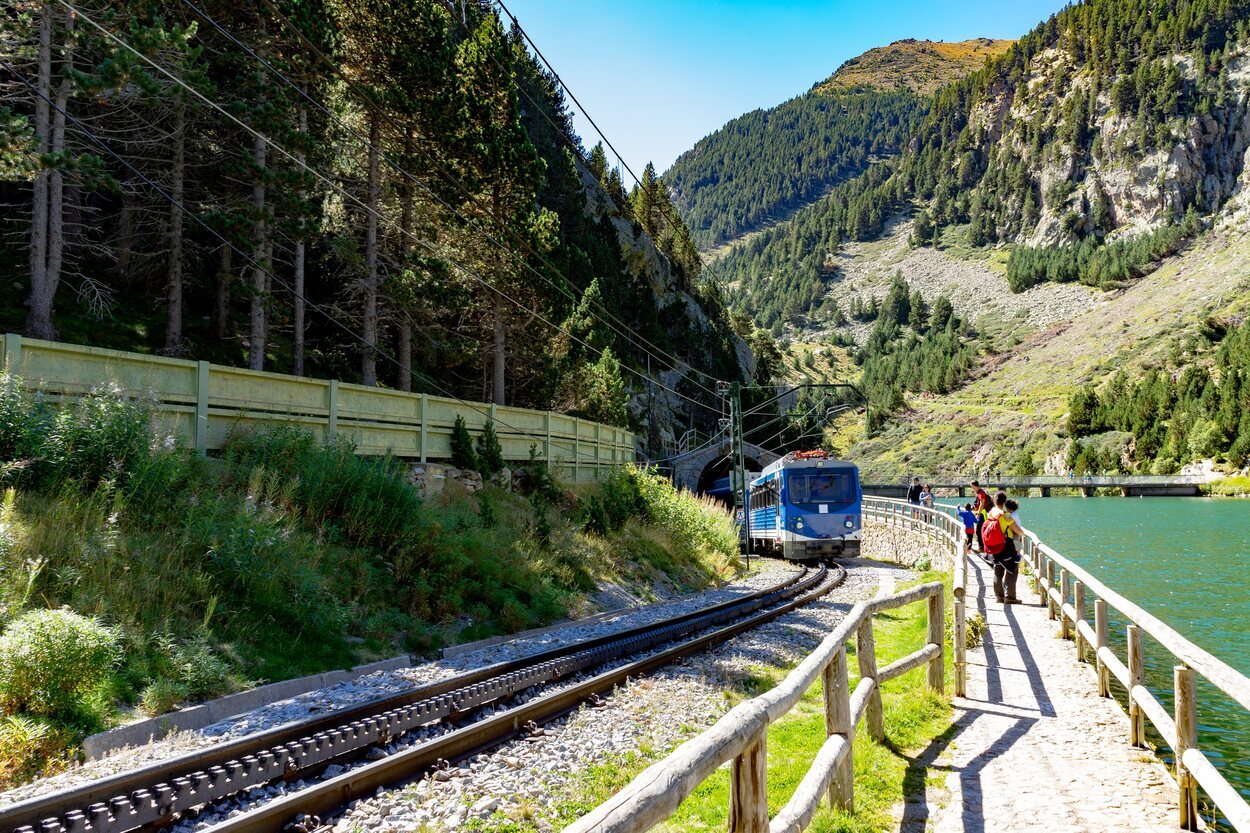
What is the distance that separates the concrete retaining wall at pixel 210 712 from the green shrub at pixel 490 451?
1007cm

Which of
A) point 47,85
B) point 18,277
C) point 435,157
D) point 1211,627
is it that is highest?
point 435,157

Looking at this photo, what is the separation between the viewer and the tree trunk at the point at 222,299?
916 inches

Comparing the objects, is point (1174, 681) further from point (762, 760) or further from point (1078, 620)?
point (762, 760)

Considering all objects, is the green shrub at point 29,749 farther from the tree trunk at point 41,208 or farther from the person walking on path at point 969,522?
the person walking on path at point 969,522

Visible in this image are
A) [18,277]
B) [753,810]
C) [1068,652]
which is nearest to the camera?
[753,810]

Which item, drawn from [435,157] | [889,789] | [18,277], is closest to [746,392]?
[435,157]

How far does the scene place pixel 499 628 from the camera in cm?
1272

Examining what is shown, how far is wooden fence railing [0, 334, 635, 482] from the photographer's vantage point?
10.7 meters

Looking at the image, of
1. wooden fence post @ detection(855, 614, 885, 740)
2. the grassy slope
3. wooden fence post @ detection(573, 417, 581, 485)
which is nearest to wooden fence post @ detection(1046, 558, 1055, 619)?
wooden fence post @ detection(855, 614, 885, 740)

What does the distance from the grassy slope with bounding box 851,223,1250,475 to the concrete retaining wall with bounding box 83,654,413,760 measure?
130523 mm

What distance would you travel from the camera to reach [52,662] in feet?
21.6

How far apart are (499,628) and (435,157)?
17752 mm

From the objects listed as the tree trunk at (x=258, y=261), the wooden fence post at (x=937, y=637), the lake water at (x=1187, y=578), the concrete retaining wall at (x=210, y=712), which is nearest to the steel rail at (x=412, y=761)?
the concrete retaining wall at (x=210, y=712)

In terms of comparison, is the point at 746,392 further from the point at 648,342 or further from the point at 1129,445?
the point at 1129,445
